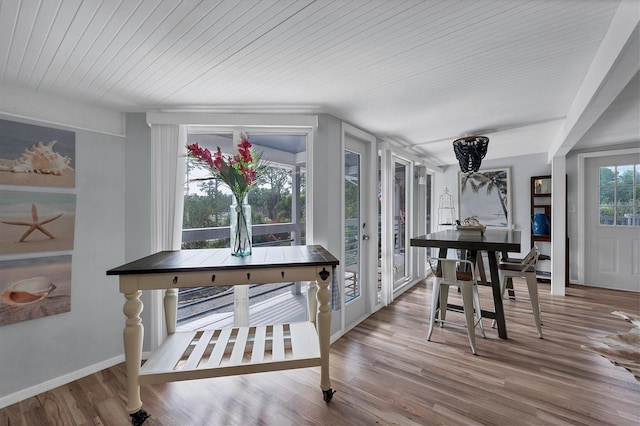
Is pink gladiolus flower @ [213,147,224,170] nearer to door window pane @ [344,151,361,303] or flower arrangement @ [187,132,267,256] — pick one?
flower arrangement @ [187,132,267,256]

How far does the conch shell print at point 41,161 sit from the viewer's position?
190cm

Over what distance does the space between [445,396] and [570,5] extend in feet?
7.45

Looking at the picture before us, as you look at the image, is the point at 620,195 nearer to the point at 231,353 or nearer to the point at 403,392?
the point at 403,392

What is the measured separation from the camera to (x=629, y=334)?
2629 millimetres

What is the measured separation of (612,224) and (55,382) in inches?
268

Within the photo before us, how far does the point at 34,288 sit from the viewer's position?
6.37 feet

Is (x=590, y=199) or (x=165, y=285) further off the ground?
(x=590, y=199)

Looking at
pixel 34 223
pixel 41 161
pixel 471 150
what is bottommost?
pixel 34 223

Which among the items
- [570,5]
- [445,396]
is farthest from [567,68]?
[445,396]

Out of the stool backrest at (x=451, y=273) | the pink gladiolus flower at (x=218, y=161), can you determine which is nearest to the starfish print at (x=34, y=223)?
the pink gladiolus flower at (x=218, y=161)

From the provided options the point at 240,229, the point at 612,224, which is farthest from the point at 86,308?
the point at 612,224

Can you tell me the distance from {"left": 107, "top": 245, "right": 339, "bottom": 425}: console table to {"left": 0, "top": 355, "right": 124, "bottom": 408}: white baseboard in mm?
728

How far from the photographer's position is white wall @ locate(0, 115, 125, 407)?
189 cm

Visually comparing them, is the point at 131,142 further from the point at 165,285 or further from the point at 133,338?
the point at 133,338
